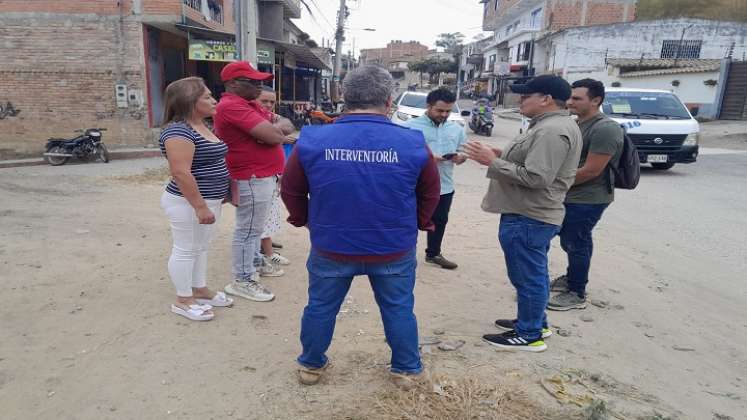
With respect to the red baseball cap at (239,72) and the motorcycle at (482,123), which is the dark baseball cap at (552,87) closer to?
the red baseball cap at (239,72)

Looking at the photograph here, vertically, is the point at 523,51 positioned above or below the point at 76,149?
above

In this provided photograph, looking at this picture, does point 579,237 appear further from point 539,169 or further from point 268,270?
point 268,270

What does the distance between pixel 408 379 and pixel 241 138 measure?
2.01 metres

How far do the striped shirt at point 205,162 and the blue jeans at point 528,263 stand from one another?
1.84 m

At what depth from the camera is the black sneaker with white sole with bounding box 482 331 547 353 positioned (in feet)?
10.2

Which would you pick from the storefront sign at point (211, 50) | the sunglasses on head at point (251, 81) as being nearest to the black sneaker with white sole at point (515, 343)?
the sunglasses on head at point (251, 81)

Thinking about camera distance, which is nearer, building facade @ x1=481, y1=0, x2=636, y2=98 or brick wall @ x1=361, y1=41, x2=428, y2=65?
building facade @ x1=481, y1=0, x2=636, y2=98

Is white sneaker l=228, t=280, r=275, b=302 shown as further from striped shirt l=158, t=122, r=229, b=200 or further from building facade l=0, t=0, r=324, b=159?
building facade l=0, t=0, r=324, b=159

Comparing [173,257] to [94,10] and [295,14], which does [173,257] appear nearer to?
[94,10]

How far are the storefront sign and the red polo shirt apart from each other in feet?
28.1

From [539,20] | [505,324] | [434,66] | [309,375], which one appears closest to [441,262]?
[505,324]

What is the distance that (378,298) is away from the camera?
2488 mm

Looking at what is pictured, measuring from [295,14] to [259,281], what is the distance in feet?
82.3

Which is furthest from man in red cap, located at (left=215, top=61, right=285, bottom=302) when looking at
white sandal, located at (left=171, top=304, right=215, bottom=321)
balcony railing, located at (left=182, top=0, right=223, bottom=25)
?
balcony railing, located at (left=182, top=0, right=223, bottom=25)
